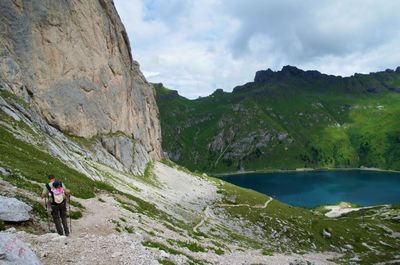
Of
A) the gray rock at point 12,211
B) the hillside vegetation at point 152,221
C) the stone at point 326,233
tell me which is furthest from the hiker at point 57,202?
the stone at point 326,233

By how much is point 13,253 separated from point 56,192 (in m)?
8.40

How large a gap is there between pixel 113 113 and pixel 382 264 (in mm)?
86601

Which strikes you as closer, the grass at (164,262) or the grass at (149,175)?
the grass at (164,262)

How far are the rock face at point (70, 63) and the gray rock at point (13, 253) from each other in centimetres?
6021

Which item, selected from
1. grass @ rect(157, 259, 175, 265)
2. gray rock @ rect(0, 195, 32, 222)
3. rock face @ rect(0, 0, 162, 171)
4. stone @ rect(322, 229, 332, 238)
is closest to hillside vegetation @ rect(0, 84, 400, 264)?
stone @ rect(322, 229, 332, 238)

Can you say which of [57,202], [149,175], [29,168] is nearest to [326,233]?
[149,175]

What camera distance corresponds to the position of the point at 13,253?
15.3 metres

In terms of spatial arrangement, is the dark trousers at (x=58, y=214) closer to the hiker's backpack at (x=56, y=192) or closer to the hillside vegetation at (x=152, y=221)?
the hiker's backpack at (x=56, y=192)

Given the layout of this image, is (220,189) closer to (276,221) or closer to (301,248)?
(276,221)

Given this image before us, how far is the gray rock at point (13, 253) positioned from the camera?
15.0 metres

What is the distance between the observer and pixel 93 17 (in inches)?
4370

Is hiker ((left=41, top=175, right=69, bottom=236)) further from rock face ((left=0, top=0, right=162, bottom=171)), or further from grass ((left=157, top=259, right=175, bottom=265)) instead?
rock face ((left=0, top=0, right=162, bottom=171))

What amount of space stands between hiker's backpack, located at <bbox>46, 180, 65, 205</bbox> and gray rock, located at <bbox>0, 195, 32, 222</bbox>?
5.85 ft

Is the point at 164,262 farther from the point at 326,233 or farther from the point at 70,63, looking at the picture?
the point at 70,63
